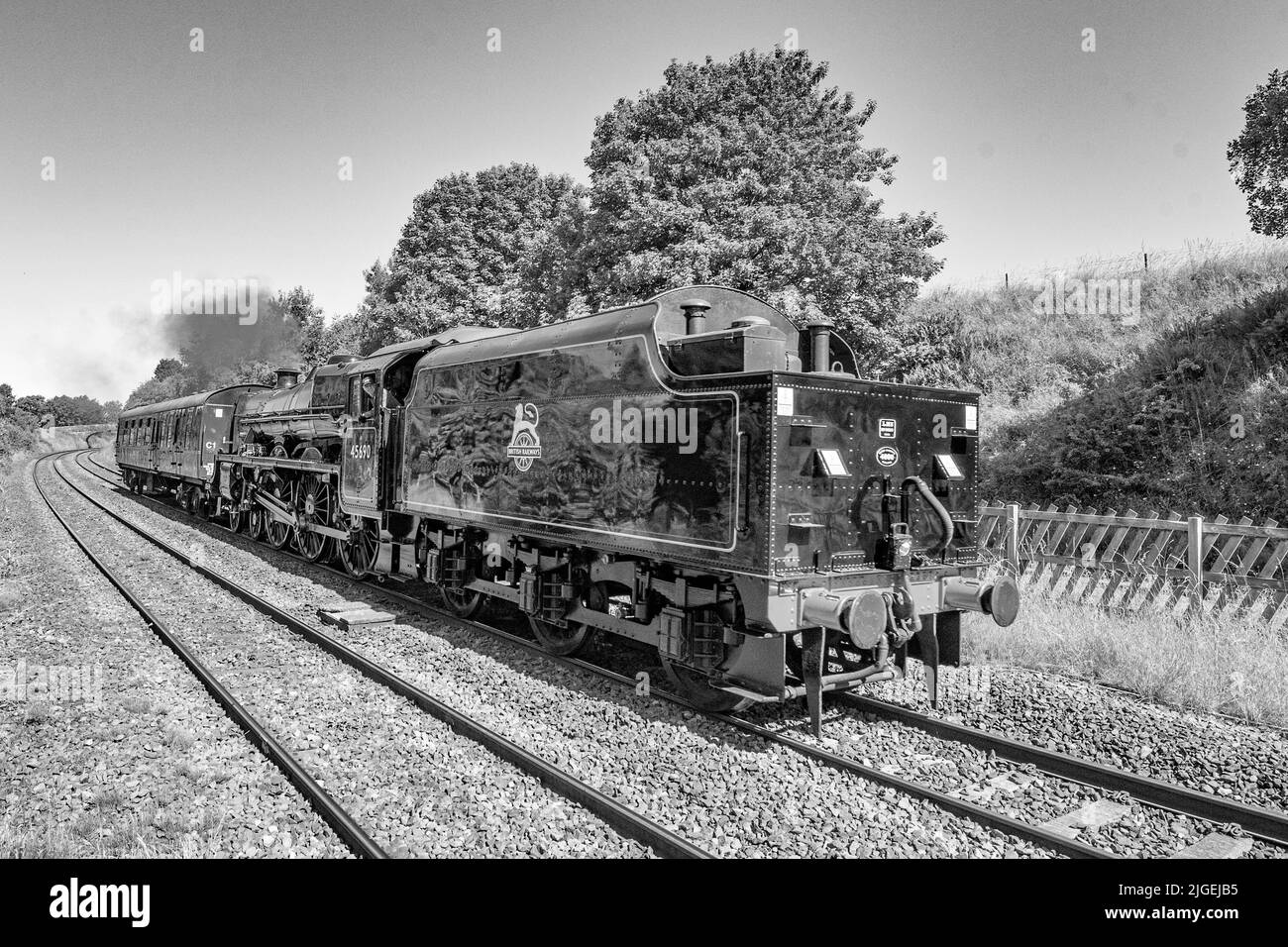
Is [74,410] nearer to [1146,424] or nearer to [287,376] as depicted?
[287,376]

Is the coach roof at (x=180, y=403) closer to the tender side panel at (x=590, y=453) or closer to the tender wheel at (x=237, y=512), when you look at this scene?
the tender wheel at (x=237, y=512)

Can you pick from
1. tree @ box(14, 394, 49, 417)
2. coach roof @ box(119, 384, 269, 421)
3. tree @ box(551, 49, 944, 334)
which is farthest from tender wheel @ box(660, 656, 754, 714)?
tree @ box(14, 394, 49, 417)

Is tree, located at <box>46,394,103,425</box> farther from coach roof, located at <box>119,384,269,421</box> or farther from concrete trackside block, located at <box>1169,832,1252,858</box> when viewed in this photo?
concrete trackside block, located at <box>1169,832,1252,858</box>

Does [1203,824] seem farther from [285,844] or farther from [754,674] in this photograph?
[285,844]

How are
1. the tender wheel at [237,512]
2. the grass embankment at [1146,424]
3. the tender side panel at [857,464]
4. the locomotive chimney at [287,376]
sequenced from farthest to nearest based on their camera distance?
the locomotive chimney at [287,376]
the tender wheel at [237,512]
the grass embankment at [1146,424]
the tender side panel at [857,464]

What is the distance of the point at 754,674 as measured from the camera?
18.1 feet

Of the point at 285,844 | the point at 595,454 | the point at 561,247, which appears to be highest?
the point at 561,247

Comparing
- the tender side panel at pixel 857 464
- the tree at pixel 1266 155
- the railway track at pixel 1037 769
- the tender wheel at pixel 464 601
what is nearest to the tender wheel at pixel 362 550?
the tender wheel at pixel 464 601

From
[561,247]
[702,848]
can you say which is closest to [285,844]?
[702,848]

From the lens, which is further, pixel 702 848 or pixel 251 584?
pixel 251 584

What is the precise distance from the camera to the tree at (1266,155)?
13328 millimetres

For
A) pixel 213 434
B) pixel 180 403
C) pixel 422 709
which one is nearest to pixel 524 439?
pixel 422 709

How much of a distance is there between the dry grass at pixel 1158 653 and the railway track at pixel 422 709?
4.59 metres

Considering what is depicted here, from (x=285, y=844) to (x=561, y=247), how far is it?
16110mm
